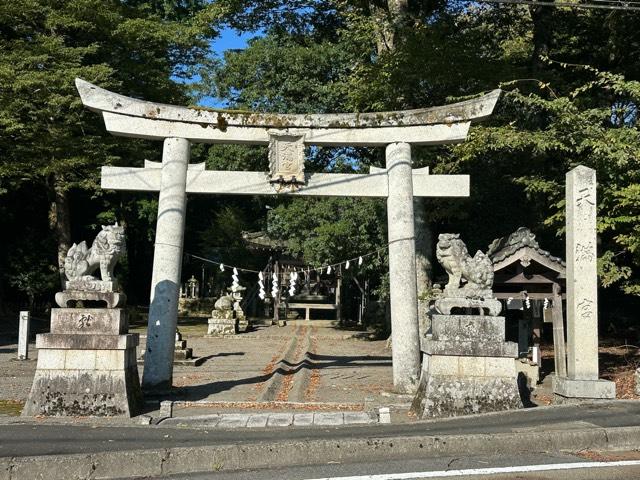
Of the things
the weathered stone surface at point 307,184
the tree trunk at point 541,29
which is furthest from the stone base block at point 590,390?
the tree trunk at point 541,29

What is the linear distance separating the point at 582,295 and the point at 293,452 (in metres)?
5.50

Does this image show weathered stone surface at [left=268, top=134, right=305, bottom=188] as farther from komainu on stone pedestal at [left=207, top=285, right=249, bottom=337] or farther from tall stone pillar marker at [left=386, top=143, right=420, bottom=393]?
komainu on stone pedestal at [left=207, top=285, right=249, bottom=337]

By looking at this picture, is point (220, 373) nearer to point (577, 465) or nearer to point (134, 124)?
point (134, 124)

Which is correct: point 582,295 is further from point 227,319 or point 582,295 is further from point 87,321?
point 227,319

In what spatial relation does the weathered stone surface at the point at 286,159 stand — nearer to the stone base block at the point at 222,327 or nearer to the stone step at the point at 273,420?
the stone step at the point at 273,420

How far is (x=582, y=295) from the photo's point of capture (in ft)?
32.1

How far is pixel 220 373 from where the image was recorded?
15.4 meters

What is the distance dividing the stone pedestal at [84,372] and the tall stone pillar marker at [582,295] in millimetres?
6645

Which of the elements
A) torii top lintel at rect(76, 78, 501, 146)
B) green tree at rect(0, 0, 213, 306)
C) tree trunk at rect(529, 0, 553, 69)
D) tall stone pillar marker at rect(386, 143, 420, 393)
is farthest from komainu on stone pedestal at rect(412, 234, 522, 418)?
green tree at rect(0, 0, 213, 306)

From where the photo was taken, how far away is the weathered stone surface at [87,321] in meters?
9.28

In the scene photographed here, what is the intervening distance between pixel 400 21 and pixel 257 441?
48.2ft

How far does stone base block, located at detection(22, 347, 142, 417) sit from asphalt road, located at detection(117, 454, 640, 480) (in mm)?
3341

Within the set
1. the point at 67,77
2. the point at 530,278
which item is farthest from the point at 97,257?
the point at 67,77

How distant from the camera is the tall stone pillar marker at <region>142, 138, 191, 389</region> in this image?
35.7ft
